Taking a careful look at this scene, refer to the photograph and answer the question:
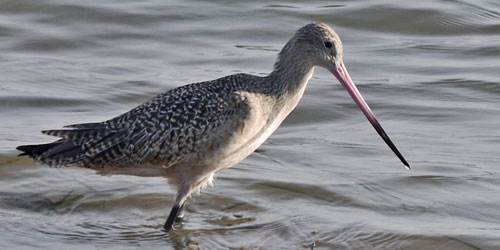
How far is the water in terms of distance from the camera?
7.21 metres

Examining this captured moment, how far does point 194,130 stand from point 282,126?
2689 millimetres

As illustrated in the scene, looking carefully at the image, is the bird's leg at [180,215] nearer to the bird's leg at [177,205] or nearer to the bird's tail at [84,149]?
the bird's leg at [177,205]

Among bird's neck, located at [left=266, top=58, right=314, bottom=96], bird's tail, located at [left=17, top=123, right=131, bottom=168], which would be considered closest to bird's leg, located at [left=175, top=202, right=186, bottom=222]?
bird's tail, located at [left=17, top=123, right=131, bottom=168]

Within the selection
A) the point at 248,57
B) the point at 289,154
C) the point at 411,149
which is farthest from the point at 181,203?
the point at 248,57

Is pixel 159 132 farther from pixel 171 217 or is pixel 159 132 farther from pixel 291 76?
pixel 291 76

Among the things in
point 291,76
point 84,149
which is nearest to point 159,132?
point 84,149

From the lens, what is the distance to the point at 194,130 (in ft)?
22.9

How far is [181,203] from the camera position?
7.25 metres

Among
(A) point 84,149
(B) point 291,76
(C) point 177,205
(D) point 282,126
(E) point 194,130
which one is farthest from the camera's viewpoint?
(D) point 282,126

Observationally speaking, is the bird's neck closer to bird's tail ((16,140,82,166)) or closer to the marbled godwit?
the marbled godwit

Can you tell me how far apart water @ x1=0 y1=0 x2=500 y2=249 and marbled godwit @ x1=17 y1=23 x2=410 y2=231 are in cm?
49

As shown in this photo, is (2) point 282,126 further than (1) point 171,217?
Yes

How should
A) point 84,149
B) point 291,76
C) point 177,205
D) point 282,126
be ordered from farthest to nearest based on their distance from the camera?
point 282,126 → point 291,76 → point 177,205 → point 84,149

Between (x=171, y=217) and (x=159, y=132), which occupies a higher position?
(x=159, y=132)
